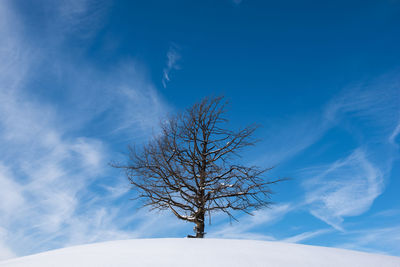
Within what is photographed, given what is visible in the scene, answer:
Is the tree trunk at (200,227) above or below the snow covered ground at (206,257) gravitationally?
above

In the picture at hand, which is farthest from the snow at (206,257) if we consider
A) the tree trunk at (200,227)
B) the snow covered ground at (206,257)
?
the tree trunk at (200,227)

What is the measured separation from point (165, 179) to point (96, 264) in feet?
19.2

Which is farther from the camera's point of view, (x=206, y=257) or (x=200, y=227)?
(x=200, y=227)

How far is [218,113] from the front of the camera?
948 centimetres

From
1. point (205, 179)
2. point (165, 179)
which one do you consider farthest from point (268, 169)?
point (165, 179)

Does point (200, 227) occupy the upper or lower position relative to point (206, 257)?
upper

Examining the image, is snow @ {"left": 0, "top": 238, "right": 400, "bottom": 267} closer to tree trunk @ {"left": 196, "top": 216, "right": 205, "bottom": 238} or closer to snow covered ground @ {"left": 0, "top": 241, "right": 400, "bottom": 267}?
snow covered ground @ {"left": 0, "top": 241, "right": 400, "bottom": 267}

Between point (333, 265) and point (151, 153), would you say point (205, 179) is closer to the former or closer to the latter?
point (151, 153)

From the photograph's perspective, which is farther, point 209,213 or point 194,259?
point 209,213

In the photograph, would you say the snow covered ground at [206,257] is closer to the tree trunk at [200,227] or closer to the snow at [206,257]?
the snow at [206,257]

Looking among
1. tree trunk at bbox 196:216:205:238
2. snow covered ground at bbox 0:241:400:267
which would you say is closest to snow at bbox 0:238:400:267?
snow covered ground at bbox 0:241:400:267

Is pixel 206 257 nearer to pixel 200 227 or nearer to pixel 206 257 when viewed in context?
pixel 206 257

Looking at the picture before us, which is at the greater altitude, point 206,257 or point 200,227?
point 200,227

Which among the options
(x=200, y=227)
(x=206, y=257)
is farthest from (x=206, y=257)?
(x=200, y=227)
